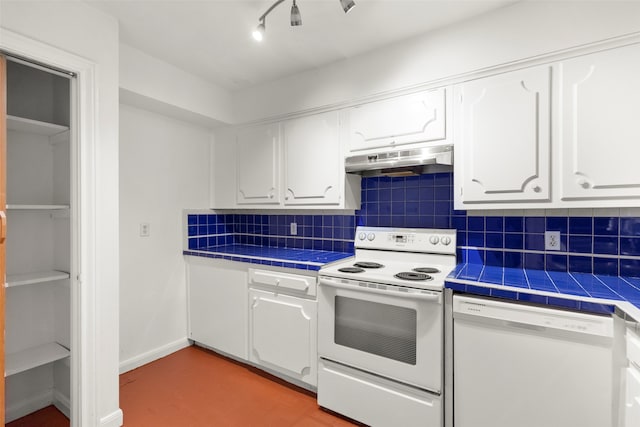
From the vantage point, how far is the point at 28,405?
1.85 meters

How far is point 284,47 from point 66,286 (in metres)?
1.96

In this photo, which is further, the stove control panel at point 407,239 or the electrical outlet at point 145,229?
the electrical outlet at point 145,229

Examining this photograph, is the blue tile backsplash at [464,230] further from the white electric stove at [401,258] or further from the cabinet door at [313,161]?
the cabinet door at [313,161]

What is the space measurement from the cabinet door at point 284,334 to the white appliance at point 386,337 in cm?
11

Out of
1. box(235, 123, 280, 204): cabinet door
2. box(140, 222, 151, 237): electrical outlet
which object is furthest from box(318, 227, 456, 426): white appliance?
box(140, 222, 151, 237): electrical outlet

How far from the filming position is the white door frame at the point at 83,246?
5.31ft

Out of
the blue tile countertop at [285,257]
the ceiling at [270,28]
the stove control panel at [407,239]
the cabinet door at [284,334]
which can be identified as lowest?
the cabinet door at [284,334]

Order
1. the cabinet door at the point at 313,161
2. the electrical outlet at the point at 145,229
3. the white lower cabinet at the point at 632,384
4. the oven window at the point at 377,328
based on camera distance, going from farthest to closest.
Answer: the electrical outlet at the point at 145,229 < the cabinet door at the point at 313,161 < the oven window at the point at 377,328 < the white lower cabinet at the point at 632,384

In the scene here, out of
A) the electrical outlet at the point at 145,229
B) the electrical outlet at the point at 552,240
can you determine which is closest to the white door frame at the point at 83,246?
the electrical outlet at the point at 145,229

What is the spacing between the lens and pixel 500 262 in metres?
1.97

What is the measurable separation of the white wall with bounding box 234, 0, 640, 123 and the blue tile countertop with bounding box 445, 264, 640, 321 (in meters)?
1.17

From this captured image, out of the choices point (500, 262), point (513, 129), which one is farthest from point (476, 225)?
point (513, 129)

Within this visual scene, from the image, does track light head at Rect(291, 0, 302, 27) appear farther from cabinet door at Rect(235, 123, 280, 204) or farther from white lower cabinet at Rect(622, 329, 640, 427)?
white lower cabinet at Rect(622, 329, 640, 427)

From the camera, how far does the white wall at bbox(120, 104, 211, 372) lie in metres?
2.43
